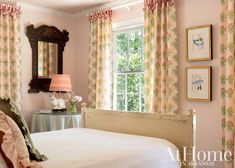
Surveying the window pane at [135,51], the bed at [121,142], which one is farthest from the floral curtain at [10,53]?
the window pane at [135,51]

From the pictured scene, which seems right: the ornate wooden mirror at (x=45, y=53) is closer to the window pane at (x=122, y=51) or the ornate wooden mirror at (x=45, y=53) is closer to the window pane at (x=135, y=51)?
the window pane at (x=122, y=51)

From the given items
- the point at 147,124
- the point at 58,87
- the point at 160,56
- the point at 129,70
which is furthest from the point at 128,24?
the point at 147,124

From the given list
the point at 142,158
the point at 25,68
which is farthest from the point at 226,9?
the point at 25,68

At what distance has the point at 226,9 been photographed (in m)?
Result: 3.13

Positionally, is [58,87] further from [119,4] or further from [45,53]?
[119,4]

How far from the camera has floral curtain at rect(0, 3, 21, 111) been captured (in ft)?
13.7

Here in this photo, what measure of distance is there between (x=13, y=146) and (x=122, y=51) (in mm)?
3081

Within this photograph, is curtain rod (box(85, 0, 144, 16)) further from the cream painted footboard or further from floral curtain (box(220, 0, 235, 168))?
the cream painted footboard

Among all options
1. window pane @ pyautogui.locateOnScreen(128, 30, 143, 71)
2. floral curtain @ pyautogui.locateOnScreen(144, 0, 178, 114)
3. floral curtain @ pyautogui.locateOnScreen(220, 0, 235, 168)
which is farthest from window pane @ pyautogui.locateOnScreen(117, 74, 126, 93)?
floral curtain @ pyautogui.locateOnScreen(220, 0, 235, 168)

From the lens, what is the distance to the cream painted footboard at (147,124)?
245 cm

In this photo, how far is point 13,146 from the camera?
5.49ft

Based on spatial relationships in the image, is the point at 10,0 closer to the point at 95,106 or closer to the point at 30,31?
the point at 30,31

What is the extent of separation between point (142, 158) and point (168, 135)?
23.0 inches

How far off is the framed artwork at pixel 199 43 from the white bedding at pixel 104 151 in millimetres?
1370
